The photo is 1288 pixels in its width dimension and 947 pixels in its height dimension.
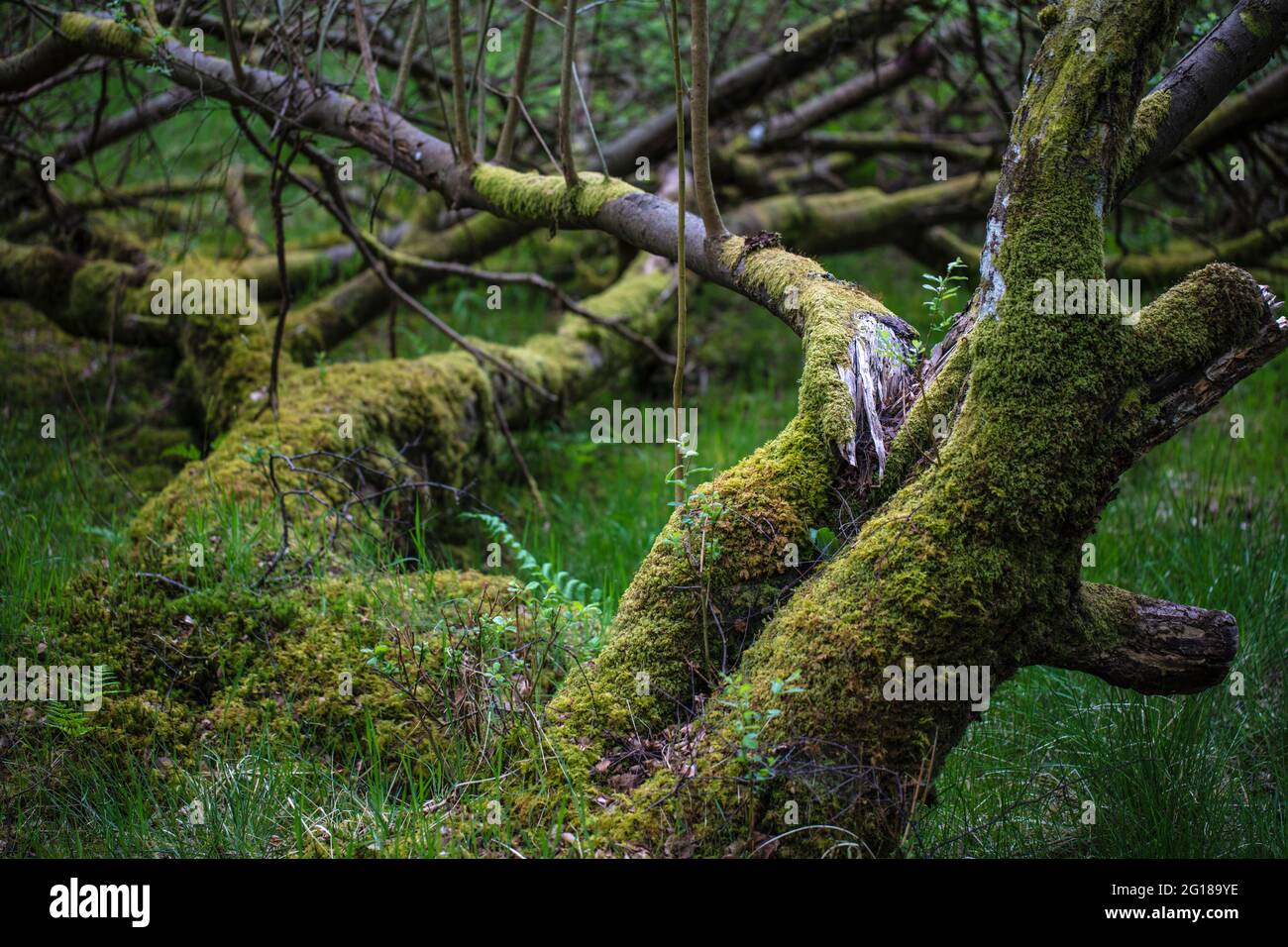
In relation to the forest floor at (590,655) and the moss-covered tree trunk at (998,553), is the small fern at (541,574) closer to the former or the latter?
the forest floor at (590,655)

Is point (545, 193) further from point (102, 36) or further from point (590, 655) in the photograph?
point (102, 36)

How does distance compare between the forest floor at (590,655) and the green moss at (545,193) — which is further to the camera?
the green moss at (545,193)

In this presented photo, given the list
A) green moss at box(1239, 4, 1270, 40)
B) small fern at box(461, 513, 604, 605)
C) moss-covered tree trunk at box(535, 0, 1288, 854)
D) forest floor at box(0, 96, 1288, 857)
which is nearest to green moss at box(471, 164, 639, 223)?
small fern at box(461, 513, 604, 605)

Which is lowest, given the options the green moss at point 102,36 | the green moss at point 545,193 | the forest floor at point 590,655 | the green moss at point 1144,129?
the forest floor at point 590,655

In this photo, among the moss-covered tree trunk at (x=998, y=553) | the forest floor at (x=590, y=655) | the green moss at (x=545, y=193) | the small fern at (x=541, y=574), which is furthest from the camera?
the green moss at (x=545, y=193)

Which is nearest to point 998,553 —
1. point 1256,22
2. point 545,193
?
point 1256,22

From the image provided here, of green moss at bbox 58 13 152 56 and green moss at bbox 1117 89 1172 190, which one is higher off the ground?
green moss at bbox 58 13 152 56

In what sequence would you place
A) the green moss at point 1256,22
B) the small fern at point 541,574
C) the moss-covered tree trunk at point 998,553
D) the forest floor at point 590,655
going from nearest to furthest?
the moss-covered tree trunk at point 998,553 → the forest floor at point 590,655 → the green moss at point 1256,22 → the small fern at point 541,574

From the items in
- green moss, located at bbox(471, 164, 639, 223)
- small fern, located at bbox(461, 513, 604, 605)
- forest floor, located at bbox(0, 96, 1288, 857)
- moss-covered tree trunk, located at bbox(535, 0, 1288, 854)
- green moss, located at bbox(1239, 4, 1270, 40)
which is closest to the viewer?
moss-covered tree trunk, located at bbox(535, 0, 1288, 854)

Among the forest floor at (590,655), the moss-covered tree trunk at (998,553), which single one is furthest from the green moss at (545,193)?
the moss-covered tree trunk at (998,553)

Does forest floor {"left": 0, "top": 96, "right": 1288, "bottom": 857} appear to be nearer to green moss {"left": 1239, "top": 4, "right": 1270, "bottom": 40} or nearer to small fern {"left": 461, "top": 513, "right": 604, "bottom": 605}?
small fern {"left": 461, "top": 513, "right": 604, "bottom": 605}

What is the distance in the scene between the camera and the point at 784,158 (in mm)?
8383

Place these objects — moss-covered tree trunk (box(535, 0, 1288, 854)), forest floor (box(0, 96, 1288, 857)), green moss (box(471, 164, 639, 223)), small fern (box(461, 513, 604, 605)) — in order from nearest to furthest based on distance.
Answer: moss-covered tree trunk (box(535, 0, 1288, 854)) → forest floor (box(0, 96, 1288, 857)) → small fern (box(461, 513, 604, 605)) → green moss (box(471, 164, 639, 223))
